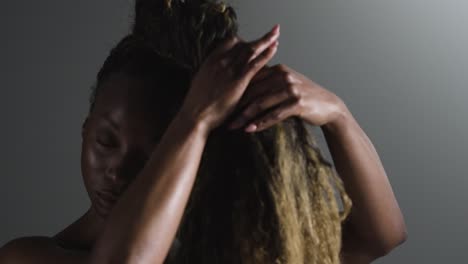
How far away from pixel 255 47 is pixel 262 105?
0.24ft

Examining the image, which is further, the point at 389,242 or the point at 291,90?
the point at 389,242

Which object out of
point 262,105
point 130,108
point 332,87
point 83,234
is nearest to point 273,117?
point 262,105

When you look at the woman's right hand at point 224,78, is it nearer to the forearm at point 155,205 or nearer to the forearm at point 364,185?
the forearm at point 155,205

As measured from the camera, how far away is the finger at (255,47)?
86cm

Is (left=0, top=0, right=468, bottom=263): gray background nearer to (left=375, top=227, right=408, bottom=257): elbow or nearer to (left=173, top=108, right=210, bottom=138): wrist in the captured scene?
(left=375, top=227, right=408, bottom=257): elbow

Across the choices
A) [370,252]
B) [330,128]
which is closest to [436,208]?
[370,252]

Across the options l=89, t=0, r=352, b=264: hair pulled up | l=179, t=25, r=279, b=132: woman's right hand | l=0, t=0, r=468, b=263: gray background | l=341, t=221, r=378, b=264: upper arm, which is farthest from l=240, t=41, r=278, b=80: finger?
l=0, t=0, r=468, b=263: gray background

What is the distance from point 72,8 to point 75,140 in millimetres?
380

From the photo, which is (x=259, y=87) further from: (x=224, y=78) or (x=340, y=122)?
(x=340, y=122)

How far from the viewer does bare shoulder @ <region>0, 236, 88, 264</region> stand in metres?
1.17

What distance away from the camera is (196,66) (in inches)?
40.6

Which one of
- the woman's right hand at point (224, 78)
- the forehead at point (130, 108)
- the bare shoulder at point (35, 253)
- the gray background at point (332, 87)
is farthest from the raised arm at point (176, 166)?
the gray background at point (332, 87)

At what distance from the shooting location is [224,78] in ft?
2.85

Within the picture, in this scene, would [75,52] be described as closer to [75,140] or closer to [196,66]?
[75,140]
